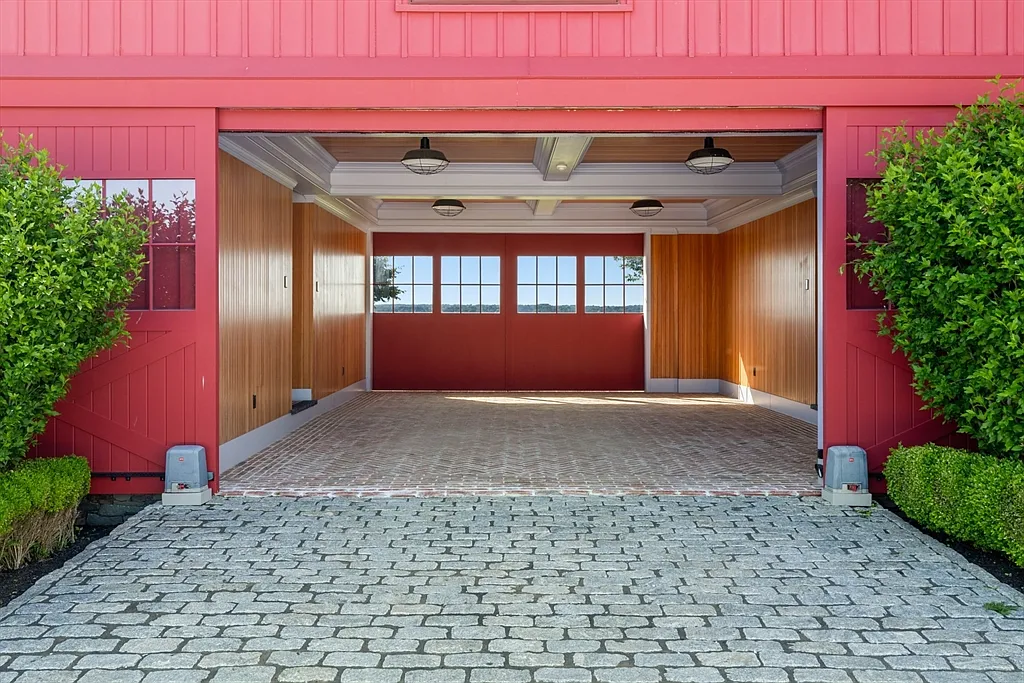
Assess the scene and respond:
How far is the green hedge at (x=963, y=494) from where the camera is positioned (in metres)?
3.55

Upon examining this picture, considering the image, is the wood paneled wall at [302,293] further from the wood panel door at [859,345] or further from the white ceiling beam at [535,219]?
the wood panel door at [859,345]

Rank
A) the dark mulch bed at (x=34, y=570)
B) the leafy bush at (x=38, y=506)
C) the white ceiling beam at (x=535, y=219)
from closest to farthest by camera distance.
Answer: the dark mulch bed at (x=34, y=570) < the leafy bush at (x=38, y=506) < the white ceiling beam at (x=535, y=219)

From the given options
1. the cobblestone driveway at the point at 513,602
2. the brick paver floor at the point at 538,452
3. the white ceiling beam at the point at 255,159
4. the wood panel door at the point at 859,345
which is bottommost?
the cobblestone driveway at the point at 513,602

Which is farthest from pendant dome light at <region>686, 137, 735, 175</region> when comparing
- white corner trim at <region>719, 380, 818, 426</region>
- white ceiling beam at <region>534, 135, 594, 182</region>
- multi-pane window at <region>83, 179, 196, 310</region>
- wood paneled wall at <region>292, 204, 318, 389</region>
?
wood paneled wall at <region>292, 204, 318, 389</region>

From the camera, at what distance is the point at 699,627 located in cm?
294

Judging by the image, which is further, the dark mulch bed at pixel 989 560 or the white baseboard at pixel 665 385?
the white baseboard at pixel 665 385

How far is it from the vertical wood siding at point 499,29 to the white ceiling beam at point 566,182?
12.8 feet

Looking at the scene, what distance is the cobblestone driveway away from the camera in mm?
2604

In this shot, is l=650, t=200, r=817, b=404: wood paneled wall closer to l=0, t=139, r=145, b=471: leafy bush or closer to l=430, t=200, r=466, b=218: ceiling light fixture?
l=430, t=200, r=466, b=218: ceiling light fixture

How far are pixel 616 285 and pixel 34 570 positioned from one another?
9725 millimetres

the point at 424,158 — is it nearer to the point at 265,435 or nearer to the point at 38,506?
the point at 265,435

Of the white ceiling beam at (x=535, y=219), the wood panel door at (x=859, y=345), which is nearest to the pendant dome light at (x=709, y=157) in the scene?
the wood panel door at (x=859, y=345)

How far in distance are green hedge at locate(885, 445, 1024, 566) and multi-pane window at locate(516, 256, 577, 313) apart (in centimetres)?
806

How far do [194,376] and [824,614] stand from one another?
3.92m
